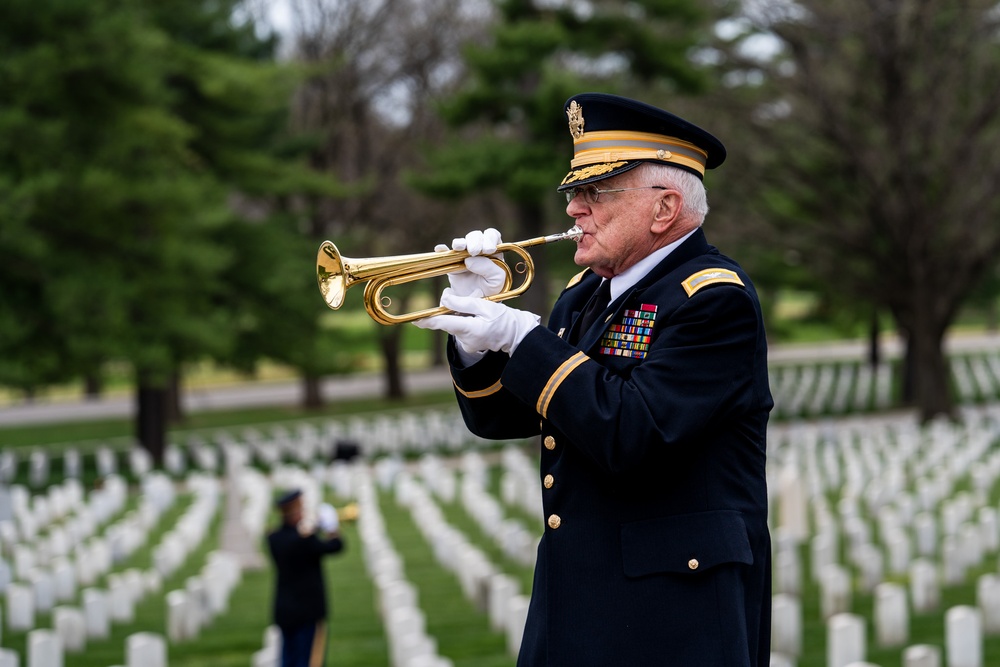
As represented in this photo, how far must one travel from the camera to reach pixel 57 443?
2697 cm

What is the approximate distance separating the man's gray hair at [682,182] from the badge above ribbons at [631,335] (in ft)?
0.77

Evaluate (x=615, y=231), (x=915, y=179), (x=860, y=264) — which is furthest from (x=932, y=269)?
(x=615, y=231)

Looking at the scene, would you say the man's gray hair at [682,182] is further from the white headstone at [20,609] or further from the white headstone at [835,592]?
the white headstone at [20,609]

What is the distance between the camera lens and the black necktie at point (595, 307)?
109 inches

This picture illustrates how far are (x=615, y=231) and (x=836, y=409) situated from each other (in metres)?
26.7

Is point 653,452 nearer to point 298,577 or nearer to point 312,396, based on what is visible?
point 298,577

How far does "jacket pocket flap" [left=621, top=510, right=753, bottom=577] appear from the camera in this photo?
2488 mm

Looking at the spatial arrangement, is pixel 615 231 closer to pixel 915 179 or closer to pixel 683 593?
pixel 683 593

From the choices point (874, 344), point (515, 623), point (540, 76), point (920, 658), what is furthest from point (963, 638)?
point (874, 344)

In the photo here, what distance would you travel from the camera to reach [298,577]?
7.50 meters

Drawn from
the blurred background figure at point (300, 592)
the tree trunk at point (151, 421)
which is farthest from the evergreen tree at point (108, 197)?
the blurred background figure at point (300, 592)

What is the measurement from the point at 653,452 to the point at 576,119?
2.59ft

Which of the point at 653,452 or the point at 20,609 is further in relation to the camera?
the point at 20,609

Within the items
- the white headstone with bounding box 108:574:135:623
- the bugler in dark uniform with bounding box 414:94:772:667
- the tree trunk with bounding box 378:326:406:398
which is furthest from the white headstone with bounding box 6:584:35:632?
the tree trunk with bounding box 378:326:406:398
